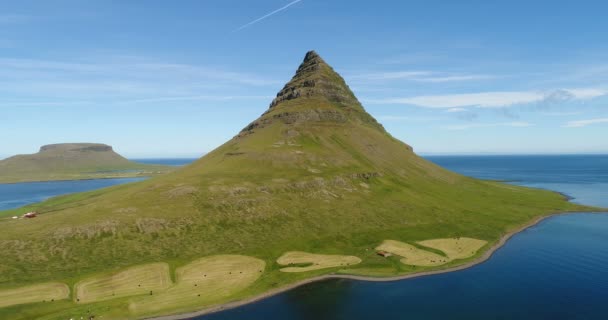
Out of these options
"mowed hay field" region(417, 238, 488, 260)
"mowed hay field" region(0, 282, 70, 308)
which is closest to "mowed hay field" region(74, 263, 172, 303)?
"mowed hay field" region(0, 282, 70, 308)

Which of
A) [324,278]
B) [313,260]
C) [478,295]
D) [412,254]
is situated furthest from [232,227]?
[478,295]

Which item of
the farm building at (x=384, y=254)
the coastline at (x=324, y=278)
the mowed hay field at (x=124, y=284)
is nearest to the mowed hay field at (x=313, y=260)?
the coastline at (x=324, y=278)

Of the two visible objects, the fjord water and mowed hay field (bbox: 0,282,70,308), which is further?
mowed hay field (bbox: 0,282,70,308)

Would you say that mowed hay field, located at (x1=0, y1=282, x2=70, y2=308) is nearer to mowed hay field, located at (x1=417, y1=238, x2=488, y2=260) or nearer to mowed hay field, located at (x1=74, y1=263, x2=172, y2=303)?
mowed hay field, located at (x1=74, y1=263, x2=172, y2=303)

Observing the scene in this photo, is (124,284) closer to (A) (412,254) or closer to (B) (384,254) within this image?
(B) (384,254)

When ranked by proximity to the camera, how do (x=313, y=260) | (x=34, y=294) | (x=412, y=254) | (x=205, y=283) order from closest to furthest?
(x=34, y=294)
(x=205, y=283)
(x=313, y=260)
(x=412, y=254)

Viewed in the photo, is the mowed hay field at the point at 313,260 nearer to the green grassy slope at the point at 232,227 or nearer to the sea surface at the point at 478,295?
the green grassy slope at the point at 232,227
